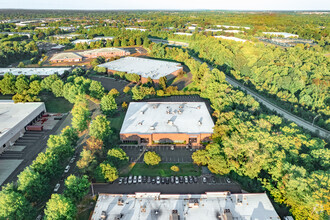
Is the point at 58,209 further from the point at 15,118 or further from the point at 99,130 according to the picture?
the point at 15,118

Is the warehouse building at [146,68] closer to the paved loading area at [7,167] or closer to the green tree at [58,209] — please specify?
the paved loading area at [7,167]

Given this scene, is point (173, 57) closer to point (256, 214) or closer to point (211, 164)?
point (211, 164)

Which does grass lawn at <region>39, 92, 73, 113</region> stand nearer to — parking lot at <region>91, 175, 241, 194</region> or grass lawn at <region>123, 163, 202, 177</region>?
grass lawn at <region>123, 163, 202, 177</region>

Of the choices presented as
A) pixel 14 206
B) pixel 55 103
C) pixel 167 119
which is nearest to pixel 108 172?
pixel 14 206

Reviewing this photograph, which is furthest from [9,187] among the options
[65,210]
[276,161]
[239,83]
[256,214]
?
[239,83]

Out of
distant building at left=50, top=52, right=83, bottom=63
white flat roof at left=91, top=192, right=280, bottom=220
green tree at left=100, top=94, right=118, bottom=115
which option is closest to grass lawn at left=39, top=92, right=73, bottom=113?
green tree at left=100, top=94, right=118, bottom=115

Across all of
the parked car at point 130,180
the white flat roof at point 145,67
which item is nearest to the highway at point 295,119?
the white flat roof at point 145,67
